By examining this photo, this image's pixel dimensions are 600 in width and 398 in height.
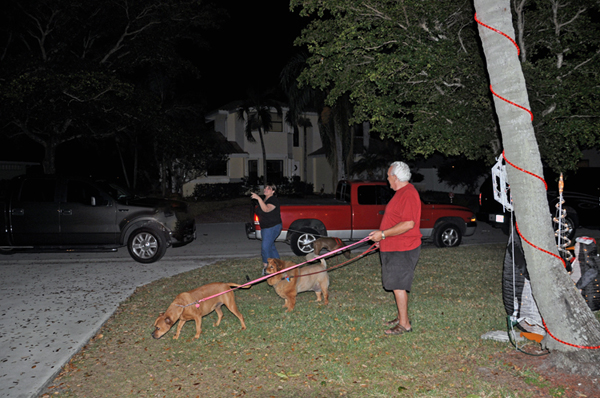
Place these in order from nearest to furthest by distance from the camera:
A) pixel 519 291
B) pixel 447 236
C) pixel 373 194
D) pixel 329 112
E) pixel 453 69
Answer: pixel 519 291, pixel 453 69, pixel 373 194, pixel 447 236, pixel 329 112

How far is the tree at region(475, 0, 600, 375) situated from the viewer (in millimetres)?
4250

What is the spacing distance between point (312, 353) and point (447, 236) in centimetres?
810

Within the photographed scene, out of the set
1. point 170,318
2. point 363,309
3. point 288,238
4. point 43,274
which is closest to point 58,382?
point 170,318

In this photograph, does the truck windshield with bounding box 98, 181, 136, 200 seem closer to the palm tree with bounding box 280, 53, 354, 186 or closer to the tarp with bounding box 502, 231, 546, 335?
the tarp with bounding box 502, 231, 546, 335

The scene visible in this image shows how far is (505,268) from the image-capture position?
510cm

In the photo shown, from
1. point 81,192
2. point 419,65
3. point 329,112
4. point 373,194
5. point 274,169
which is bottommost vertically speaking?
point 373,194

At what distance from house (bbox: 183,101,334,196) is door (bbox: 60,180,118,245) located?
2127 centimetres

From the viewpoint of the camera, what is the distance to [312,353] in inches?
196

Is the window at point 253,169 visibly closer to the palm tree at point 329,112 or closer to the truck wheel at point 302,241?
the palm tree at point 329,112

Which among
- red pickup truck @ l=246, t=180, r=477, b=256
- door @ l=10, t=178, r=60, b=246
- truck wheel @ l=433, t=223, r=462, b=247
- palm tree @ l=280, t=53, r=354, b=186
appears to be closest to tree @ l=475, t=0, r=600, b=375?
red pickup truck @ l=246, t=180, r=477, b=256

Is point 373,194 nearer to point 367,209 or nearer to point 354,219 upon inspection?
point 367,209

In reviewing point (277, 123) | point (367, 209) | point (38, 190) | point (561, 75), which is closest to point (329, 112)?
point (277, 123)

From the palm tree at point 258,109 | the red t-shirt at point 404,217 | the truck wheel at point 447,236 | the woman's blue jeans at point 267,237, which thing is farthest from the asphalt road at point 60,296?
the palm tree at point 258,109

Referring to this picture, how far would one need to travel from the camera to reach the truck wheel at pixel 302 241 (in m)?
11.1
